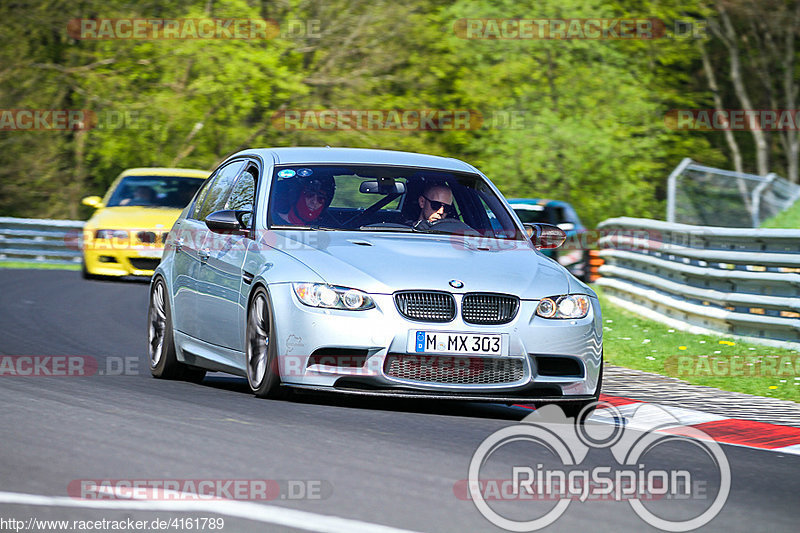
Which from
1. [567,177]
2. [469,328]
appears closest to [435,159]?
[469,328]

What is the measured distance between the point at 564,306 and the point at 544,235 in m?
1.37

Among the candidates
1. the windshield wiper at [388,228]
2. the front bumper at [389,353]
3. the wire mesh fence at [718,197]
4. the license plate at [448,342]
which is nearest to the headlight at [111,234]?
the wire mesh fence at [718,197]

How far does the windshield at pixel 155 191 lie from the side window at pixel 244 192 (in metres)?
11.8

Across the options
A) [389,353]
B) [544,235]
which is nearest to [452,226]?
[544,235]

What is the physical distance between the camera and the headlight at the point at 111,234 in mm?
20797

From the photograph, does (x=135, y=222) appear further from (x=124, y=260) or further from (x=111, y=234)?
(x=124, y=260)

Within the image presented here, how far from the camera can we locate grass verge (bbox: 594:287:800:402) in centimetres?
1112

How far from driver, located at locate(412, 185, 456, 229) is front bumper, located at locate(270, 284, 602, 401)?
1.31 metres

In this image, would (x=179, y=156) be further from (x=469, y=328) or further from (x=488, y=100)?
(x=469, y=328)

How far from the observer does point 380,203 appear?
932 cm

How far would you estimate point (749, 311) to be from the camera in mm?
13883

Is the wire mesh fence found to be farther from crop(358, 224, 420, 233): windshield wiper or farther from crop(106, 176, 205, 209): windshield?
crop(358, 224, 420, 233): windshield wiper

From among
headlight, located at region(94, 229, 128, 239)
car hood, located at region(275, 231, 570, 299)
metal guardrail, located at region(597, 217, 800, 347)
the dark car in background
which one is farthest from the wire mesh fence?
car hood, located at region(275, 231, 570, 299)

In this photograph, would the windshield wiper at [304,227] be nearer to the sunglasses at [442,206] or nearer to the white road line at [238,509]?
the sunglasses at [442,206]
